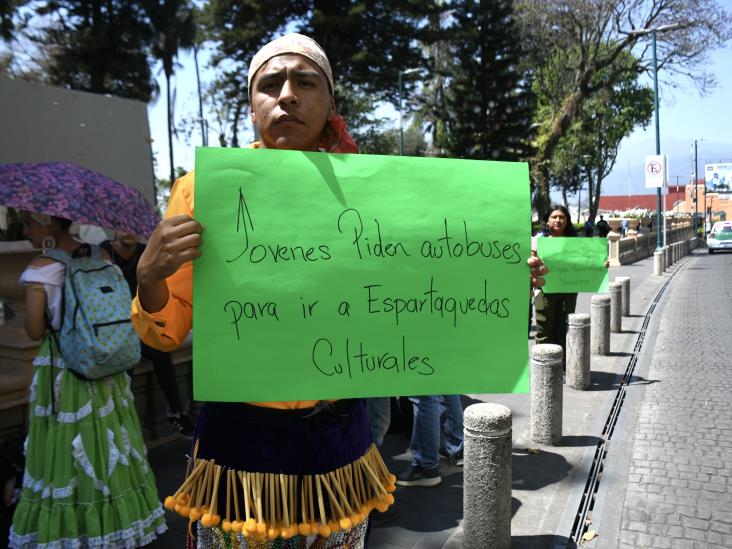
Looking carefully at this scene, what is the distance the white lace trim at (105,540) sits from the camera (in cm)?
311

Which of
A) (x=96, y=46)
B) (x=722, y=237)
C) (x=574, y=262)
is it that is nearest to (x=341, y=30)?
(x=96, y=46)

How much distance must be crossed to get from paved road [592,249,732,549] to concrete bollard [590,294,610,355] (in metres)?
0.62

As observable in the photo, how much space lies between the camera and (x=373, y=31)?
21641 millimetres

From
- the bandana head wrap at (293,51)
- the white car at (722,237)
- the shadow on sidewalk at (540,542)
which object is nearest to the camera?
the bandana head wrap at (293,51)

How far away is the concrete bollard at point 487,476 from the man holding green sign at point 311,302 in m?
1.60

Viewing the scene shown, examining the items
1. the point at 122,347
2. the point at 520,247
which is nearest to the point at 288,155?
the point at 520,247

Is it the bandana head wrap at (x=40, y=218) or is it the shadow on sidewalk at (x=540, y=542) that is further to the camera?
the shadow on sidewalk at (x=540, y=542)

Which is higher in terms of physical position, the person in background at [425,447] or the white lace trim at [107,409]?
the white lace trim at [107,409]

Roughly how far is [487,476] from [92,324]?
7.40 feet

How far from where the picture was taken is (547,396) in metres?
5.10

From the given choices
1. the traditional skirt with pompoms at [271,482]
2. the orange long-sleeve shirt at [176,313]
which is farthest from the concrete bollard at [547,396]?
the orange long-sleeve shirt at [176,313]

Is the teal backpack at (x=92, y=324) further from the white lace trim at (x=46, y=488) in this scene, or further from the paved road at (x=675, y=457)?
the paved road at (x=675, y=457)

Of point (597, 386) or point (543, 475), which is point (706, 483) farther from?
point (597, 386)

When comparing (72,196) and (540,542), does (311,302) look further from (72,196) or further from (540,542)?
(540,542)
